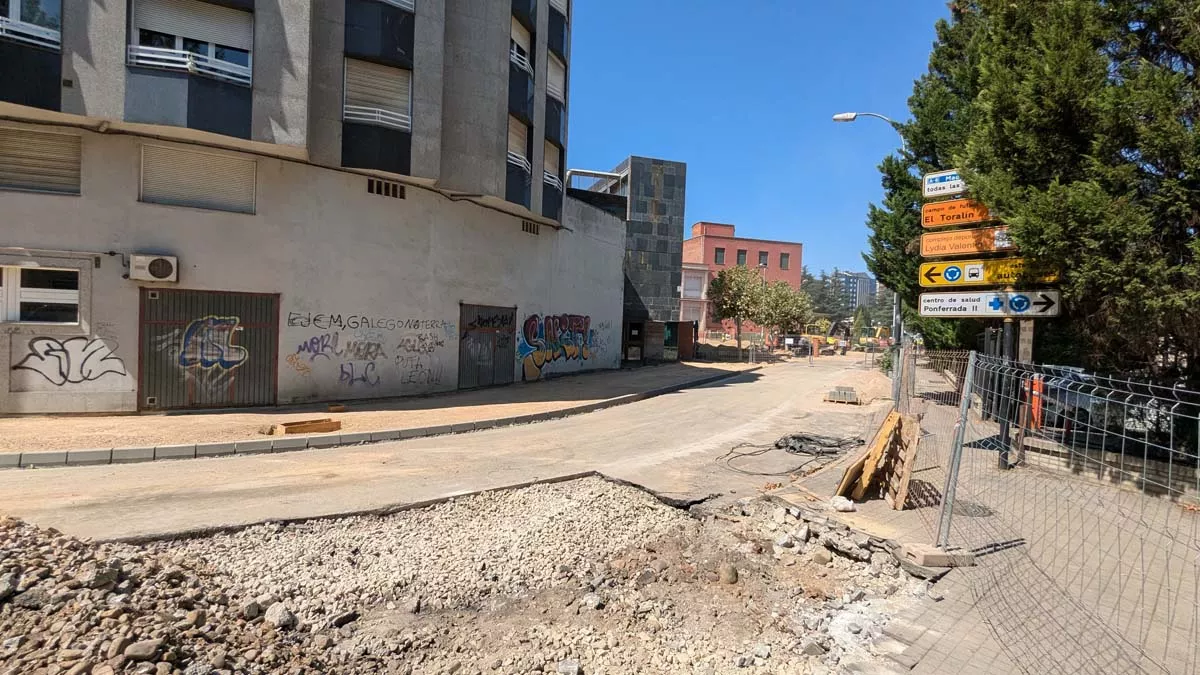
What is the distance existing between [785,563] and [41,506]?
7.50m

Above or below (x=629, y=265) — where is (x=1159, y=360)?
below

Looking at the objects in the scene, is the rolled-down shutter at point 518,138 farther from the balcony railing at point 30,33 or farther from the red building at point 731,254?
the red building at point 731,254

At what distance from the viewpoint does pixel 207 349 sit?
11.9 meters

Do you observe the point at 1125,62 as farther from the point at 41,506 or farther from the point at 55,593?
the point at 41,506

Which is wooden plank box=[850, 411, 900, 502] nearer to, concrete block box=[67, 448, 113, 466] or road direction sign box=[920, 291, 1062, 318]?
road direction sign box=[920, 291, 1062, 318]

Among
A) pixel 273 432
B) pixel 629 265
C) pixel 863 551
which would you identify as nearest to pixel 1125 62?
pixel 863 551

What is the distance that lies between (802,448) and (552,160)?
13568mm

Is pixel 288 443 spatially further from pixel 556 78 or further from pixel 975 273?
pixel 556 78

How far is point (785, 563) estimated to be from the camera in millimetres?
5445

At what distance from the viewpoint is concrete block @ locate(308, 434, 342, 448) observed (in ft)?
31.6

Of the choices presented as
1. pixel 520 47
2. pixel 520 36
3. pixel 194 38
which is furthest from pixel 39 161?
pixel 520 36

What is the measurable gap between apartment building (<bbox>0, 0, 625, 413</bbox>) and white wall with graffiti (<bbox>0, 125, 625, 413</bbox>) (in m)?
0.04

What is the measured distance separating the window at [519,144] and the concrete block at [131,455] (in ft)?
37.5

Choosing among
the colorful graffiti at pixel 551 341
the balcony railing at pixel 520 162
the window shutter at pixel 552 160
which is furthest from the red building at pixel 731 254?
the balcony railing at pixel 520 162
